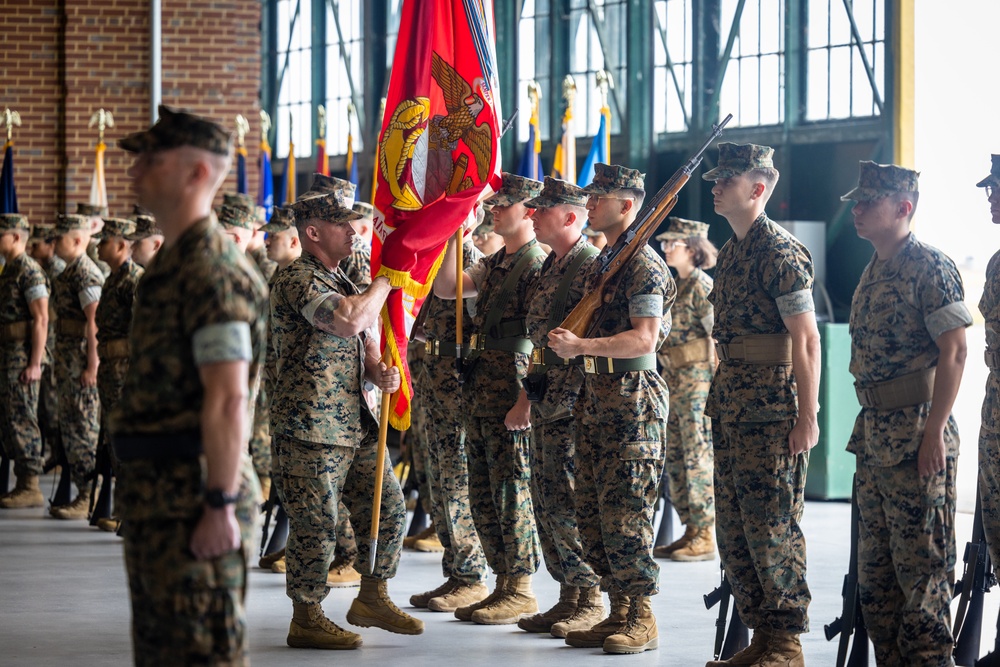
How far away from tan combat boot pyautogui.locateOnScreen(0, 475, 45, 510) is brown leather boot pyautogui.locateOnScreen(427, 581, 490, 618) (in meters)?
4.28

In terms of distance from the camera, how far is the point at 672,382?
7.64 metres

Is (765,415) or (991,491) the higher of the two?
(765,415)

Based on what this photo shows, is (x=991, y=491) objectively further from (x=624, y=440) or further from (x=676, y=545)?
(x=676, y=545)

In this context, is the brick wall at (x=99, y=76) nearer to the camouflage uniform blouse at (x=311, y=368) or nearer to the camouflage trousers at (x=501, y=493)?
the camouflage trousers at (x=501, y=493)

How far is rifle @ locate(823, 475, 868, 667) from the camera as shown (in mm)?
4477

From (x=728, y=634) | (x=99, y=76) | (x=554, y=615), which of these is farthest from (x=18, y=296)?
(x=728, y=634)

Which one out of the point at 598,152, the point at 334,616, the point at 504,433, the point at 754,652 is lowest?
the point at 334,616

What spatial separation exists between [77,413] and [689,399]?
387cm

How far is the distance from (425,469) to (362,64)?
7.17 metres

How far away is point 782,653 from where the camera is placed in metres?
4.55

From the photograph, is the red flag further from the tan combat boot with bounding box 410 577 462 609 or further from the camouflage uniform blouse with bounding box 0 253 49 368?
the camouflage uniform blouse with bounding box 0 253 49 368

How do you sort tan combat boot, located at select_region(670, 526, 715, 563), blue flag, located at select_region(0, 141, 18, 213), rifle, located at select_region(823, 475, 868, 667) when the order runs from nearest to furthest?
rifle, located at select_region(823, 475, 868, 667), tan combat boot, located at select_region(670, 526, 715, 563), blue flag, located at select_region(0, 141, 18, 213)

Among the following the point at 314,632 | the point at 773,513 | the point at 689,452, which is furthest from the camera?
the point at 689,452

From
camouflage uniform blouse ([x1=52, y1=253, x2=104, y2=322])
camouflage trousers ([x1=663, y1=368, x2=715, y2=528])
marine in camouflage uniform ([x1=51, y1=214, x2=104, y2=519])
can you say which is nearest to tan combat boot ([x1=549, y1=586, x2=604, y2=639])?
camouflage trousers ([x1=663, y1=368, x2=715, y2=528])
